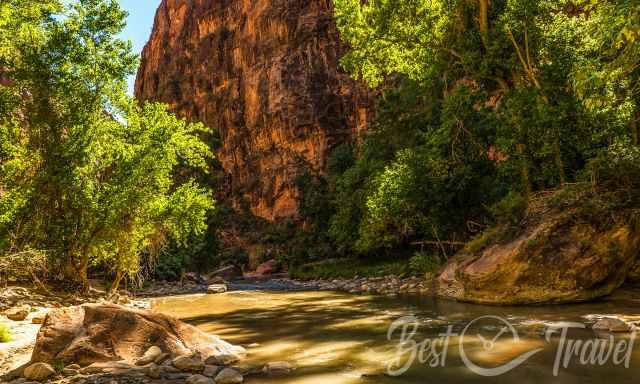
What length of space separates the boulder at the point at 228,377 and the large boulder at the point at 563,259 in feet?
33.0

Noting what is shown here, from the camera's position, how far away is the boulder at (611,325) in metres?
8.32

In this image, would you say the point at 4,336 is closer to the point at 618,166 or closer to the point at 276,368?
the point at 276,368

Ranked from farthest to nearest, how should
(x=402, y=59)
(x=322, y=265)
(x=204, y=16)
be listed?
(x=204, y=16), (x=322, y=265), (x=402, y=59)

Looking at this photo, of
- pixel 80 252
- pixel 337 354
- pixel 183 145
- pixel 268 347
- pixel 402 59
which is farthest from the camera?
pixel 402 59

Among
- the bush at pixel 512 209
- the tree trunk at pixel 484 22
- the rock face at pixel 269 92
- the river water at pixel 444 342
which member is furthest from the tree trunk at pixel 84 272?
the rock face at pixel 269 92

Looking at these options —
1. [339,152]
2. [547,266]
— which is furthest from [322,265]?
[547,266]

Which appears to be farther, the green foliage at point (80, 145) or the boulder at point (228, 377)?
the green foliage at point (80, 145)

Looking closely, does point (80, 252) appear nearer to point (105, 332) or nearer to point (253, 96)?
point (105, 332)

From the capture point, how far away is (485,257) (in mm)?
15383

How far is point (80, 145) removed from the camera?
51.8 ft

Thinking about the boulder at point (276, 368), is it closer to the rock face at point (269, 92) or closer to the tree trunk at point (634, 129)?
the tree trunk at point (634, 129)

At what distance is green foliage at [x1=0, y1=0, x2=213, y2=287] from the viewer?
15.0 metres

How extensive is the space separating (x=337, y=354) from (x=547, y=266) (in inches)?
337

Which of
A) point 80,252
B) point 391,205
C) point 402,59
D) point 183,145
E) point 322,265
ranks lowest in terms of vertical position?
point 322,265
